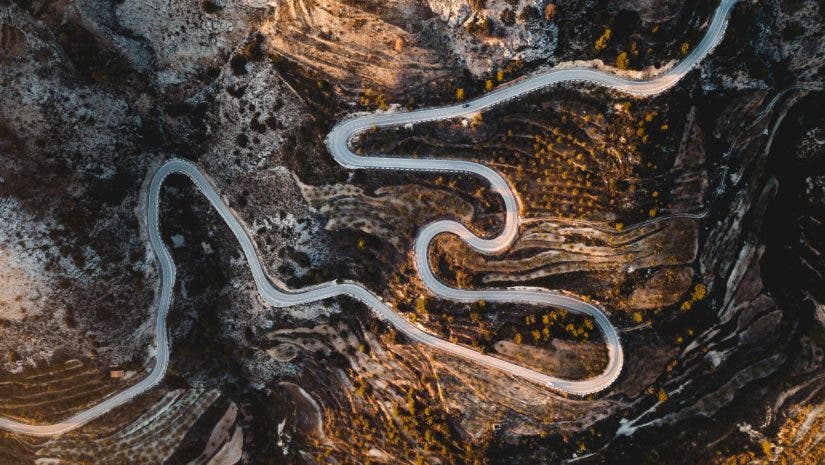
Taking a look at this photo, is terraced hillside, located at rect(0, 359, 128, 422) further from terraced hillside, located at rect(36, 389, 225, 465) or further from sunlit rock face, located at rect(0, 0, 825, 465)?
terraced hillside, located at rect(36, 389, 225, 465)

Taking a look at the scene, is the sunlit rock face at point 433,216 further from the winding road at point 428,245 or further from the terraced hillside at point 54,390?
the winding road at point 428,245

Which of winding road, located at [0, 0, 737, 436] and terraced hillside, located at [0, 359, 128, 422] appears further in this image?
terraced hillside, located at [0, 359, 128, 422]

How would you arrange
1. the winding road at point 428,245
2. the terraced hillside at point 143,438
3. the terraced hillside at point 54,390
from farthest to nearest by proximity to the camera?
the terraced hillside at point 143,438 → the terraced hillside at point 54,390 → the winding road at point 428,245

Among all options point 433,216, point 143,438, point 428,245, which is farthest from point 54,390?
point 433,216

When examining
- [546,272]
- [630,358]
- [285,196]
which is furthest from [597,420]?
[285,196]

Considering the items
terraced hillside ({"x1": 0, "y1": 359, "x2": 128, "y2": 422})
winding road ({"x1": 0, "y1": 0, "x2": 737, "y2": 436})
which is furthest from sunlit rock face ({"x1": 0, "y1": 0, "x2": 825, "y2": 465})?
winding road ({"x1": 0, "y1": 0, "x2": 737, "y2": 436})

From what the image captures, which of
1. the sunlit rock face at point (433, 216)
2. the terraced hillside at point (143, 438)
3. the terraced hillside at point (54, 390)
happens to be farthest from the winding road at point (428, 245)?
the terraced hillside at point (143, 438)
